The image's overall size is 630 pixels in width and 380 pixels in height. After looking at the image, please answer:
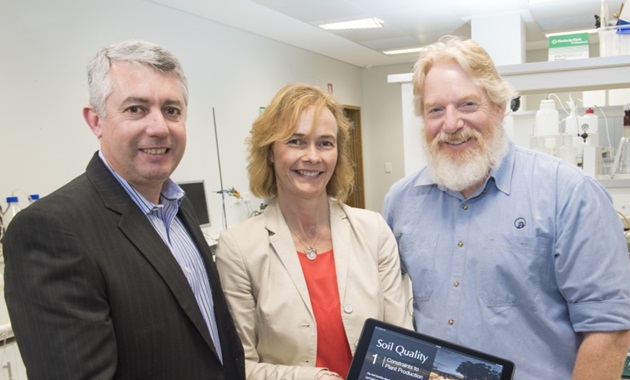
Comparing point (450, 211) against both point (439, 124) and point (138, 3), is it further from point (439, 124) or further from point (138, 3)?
point (138, 3)

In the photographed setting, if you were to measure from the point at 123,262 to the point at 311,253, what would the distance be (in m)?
0.56

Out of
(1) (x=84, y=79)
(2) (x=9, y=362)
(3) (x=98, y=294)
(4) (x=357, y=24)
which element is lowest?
(2) (x=9, y=362)

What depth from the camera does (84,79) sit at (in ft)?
11.3

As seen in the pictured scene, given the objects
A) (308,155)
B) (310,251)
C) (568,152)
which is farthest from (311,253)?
(568,152)

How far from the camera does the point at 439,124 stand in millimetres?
1412

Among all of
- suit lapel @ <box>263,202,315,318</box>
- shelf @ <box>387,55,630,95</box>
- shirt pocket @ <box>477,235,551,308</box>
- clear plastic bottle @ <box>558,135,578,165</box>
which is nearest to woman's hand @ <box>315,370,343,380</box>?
suit lapel @ <box>263,202,315,318</box>

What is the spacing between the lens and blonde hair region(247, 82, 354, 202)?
1.39 m

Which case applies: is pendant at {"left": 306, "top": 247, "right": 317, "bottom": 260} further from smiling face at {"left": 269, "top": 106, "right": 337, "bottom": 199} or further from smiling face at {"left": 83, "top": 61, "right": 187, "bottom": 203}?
smiling face at {"left": 83, "top": 61, "right": 187, "bottom": 203}

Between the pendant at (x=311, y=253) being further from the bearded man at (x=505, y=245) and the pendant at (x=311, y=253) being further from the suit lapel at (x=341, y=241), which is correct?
the bearded man at (x=505, y=245)

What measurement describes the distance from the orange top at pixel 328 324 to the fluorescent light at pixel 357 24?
3.68 meters

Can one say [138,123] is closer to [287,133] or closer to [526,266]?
[287,133]

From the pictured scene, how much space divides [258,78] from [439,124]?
14.0 ft

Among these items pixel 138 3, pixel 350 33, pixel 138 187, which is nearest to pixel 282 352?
pixel 138 187

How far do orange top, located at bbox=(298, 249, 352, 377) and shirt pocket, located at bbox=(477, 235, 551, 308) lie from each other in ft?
1.26
